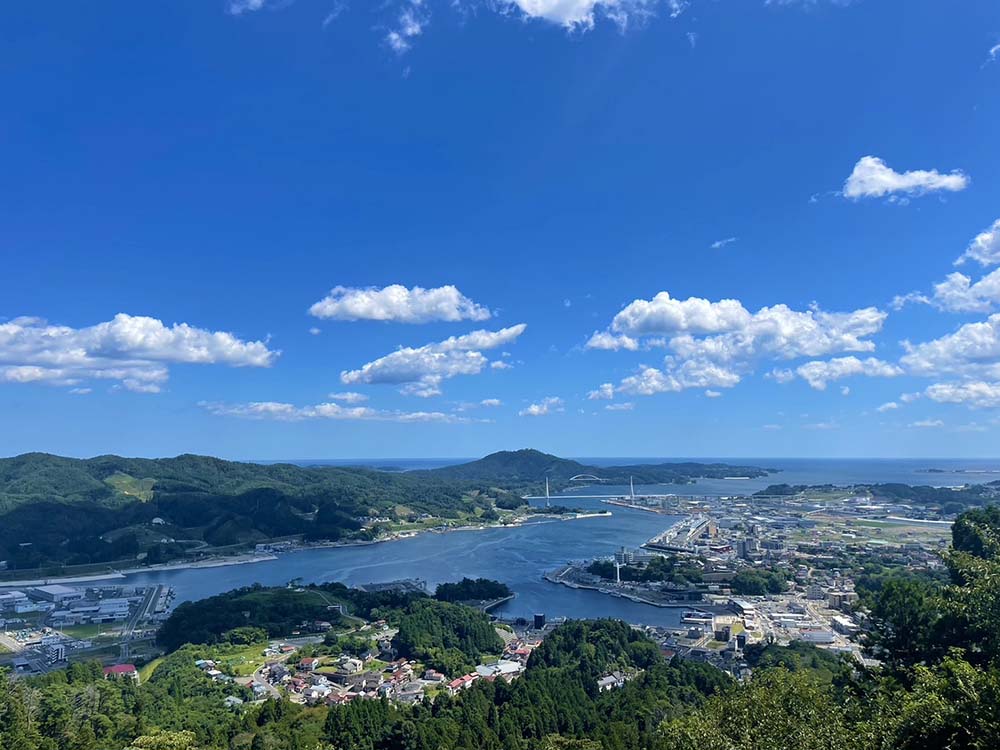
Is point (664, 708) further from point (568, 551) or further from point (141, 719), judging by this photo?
point (568, 551)

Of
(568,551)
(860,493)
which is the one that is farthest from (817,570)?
(860,493)

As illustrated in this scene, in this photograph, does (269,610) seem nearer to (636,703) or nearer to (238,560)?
(636,703)

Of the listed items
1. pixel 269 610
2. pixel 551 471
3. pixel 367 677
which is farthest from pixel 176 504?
pixel 551 471

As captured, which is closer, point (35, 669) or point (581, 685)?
point (581, 685)

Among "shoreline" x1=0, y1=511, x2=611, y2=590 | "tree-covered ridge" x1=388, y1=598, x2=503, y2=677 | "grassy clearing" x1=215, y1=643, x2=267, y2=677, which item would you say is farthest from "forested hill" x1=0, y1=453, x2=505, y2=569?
"tree-covered ridge" x1=388, y1=598, x2=503, y2=677

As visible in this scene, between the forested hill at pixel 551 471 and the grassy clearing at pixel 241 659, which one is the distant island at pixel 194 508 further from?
the grassy clearing at pixel 241 659
